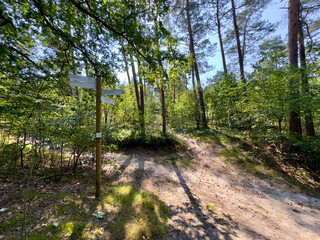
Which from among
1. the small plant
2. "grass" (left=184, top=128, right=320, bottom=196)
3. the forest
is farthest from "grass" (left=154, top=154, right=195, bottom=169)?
the small plant

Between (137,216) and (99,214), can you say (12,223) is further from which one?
(137,216)

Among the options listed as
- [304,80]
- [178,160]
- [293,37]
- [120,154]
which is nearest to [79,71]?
[120,154]

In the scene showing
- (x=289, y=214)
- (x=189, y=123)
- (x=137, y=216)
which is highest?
(x=189, y=123)

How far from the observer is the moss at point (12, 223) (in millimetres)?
1613

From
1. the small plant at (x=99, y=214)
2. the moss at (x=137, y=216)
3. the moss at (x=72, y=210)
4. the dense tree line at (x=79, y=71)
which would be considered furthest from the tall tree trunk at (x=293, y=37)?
the moss at (x=72, y=210)

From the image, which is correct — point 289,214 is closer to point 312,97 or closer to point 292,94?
point 312,97

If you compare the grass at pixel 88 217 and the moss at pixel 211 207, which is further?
the moss at pixel 211 207

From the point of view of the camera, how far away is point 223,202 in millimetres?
2928

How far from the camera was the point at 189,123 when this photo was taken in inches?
375

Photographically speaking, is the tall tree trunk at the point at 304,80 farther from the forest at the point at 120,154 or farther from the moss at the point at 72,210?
the moss at the point at 72,210

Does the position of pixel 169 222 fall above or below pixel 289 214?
above

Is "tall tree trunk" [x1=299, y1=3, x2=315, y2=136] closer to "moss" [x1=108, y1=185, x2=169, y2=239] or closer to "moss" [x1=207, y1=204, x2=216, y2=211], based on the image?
"moss" [x1=207, y1=204, x2=216, y2=211]

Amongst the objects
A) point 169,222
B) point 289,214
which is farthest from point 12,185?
point 289,214

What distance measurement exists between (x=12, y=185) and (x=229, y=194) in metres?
5.16
